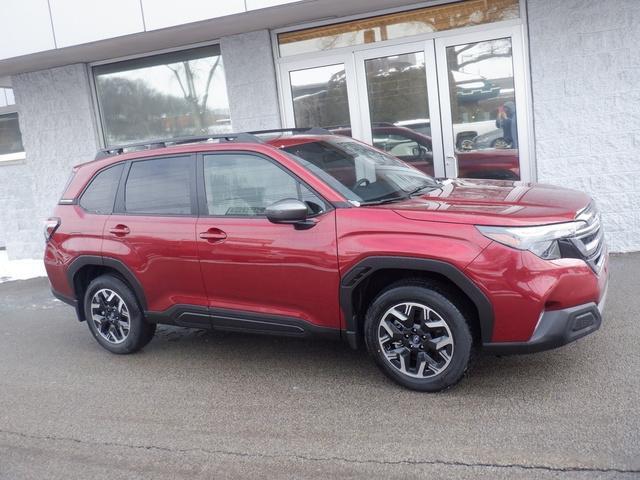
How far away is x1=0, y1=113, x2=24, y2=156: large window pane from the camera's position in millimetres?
11852

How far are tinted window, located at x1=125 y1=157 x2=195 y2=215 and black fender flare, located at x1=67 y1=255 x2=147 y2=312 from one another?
1.51 ft

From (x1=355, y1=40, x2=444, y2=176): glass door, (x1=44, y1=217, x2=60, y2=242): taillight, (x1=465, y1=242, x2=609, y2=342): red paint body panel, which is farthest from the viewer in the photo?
(x1=355, y1=40, x2=444, y2=176): glass door

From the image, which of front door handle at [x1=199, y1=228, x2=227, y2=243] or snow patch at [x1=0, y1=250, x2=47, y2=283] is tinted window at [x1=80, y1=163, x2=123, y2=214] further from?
snow patch at [x1=0, y1=250, x2=47, y2=283]

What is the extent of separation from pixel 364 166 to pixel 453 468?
2.44 m

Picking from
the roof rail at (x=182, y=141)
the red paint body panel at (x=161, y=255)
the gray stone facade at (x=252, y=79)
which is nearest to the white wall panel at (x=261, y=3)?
the gray stone facade at (x=252, y=79)

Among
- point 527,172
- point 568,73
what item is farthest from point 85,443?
point 568,73

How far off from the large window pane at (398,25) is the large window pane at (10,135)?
6.01 m

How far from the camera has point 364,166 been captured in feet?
16.4

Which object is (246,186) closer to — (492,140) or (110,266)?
(110,266)

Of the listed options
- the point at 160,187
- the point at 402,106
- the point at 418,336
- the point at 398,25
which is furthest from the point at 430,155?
the point at 418,336

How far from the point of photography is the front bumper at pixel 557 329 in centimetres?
383

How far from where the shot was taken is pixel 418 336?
414 centimetres

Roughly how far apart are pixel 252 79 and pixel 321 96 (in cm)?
A: 98

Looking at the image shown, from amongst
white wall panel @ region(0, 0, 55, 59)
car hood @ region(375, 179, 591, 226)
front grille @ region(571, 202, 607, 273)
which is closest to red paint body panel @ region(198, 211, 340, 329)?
car hood @ region(375, 179, 591, 226)
